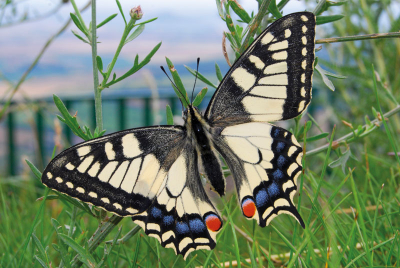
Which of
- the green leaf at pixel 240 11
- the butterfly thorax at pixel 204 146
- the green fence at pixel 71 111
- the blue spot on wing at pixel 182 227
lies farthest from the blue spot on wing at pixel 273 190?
the green fence at pixel 71 111

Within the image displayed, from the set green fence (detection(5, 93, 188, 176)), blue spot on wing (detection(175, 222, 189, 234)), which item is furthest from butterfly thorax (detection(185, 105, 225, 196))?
green fence (detection(5, 93, 188, 176))

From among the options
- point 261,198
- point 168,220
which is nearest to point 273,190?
point 261,198

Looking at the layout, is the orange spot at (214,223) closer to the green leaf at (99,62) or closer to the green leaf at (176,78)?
the green leaf at (176,78)

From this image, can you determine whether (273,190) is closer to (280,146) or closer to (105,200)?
(280,146)

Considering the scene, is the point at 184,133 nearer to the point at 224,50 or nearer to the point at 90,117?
the point at 224,50

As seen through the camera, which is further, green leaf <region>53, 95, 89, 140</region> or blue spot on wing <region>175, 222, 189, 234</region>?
blue spot on wing <region>175, 222, 189, 234</region>

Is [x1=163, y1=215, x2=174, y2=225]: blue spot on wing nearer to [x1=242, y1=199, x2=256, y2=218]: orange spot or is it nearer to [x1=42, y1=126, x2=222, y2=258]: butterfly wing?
[x1=42, y1=126, x2=222, y2=258]: butterfly wing

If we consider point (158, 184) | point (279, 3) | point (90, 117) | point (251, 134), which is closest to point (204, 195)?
point (158, 184)
